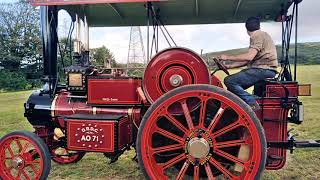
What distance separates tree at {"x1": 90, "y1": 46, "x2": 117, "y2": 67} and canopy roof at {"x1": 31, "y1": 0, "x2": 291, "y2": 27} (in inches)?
15.0

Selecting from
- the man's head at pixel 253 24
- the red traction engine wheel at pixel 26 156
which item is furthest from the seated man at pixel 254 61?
the red traction engine wheel at pixel 26 156

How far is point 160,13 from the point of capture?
15.5ft

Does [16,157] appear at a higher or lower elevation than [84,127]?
lower

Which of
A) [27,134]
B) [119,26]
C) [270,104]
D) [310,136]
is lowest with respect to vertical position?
[310,136]

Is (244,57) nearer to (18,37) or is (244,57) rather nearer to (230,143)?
(230,143)

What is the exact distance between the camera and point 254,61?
13.9 feet

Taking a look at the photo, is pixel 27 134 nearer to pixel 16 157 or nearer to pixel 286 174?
pixel 16 157

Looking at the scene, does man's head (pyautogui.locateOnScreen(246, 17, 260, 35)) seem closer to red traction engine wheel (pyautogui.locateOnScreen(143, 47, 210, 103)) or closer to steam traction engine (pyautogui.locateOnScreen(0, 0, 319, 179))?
steam traction engine (pyautogui.locateOnScreen(0, 0, 319, 179))

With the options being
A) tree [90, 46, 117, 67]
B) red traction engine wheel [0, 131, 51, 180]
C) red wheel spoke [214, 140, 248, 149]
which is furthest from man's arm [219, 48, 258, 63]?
red traction engine wheel [0, 131, 51, 180]

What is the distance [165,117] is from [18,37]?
25874mm

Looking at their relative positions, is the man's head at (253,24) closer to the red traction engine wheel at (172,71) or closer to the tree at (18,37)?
the red traction engine wheel at (172,71)

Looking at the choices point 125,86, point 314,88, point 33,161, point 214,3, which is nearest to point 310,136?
point 214,3

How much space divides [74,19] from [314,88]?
48.3ft

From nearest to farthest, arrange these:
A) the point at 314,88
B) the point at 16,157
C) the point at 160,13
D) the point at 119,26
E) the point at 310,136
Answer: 1. the point at 16,157
2. the point at 160,13
3. the point at 119,26
4. the point at 310,136
5. the point at 314,88
